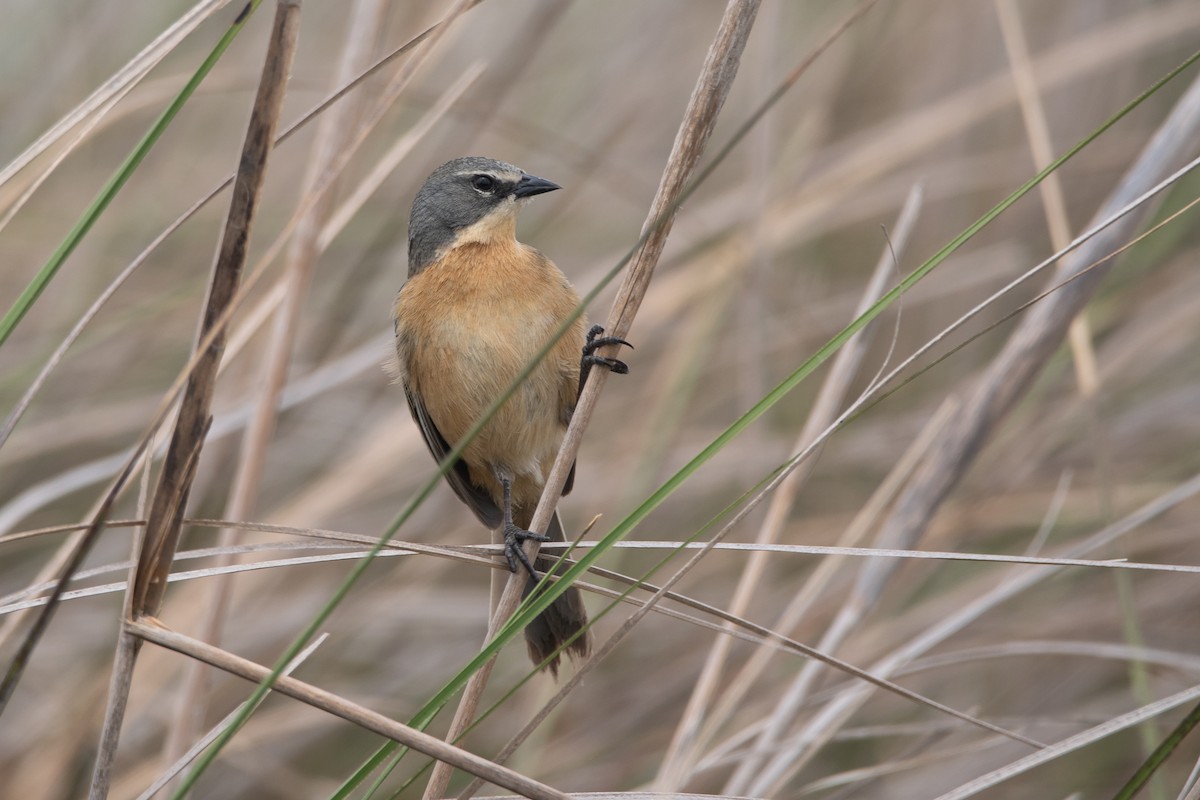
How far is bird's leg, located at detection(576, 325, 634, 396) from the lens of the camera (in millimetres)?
2391

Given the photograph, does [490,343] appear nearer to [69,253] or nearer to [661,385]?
[661,385]

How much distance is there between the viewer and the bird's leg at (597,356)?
94.1 inches

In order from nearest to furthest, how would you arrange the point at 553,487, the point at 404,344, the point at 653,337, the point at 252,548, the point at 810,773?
the point at 252,548
the point at 553,487
the point at 404,344
the point at 810,773
the point at 653,337

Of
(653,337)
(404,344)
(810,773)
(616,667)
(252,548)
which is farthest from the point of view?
(653,337)

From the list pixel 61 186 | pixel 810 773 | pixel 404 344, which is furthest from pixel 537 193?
pixel 61 186

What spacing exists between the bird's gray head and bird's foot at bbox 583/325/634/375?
60cm

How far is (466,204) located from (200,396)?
1960 millimetres

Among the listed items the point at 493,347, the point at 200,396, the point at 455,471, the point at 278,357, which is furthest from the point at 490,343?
the point at 200,396

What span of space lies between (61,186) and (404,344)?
228 cm

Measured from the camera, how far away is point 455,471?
11.4 ft

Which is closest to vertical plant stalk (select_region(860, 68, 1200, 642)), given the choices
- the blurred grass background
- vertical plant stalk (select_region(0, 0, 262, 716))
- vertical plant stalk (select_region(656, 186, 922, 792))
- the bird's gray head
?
vertical plant stalk (select_region(656, 186, 922, 792))

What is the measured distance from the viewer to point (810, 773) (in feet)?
12.8

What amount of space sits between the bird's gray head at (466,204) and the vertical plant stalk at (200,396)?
1.83 meters

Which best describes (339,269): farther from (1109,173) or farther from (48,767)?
(1109,173)
